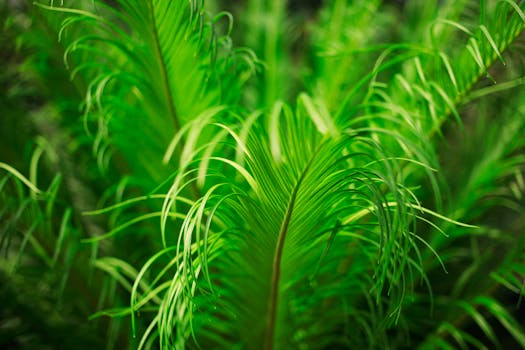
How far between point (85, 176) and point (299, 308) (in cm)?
55

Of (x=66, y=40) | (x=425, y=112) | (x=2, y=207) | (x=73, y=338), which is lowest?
(x=73, y=338)

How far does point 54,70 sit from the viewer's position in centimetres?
88

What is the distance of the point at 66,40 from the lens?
76 cm

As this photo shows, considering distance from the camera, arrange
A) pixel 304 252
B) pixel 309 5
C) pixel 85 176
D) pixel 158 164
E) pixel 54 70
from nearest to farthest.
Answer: pixel 304 252 → pixel 158 164 → pixel 54 70 → pixel 85 176 → pixel 309 5

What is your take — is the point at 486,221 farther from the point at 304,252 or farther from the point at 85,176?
the point at 85,176

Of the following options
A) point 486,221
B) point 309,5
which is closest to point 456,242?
point 486,221

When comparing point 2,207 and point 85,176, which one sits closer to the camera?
point 2,207

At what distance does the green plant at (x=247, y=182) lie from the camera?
0.47m

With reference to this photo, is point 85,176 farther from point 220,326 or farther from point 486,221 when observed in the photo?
point 486,221

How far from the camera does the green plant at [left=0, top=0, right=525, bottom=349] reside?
0.47 m

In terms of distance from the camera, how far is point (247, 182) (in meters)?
0.63

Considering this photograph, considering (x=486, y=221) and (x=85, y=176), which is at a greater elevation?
(x=85, y=176)

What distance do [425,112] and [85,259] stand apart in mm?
587

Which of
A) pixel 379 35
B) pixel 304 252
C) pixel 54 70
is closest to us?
pixel 304 252
